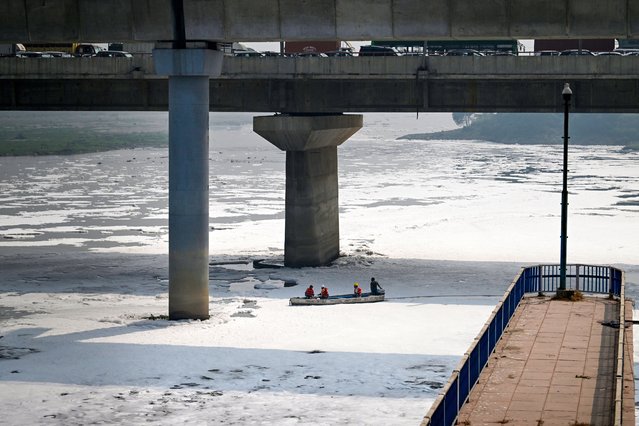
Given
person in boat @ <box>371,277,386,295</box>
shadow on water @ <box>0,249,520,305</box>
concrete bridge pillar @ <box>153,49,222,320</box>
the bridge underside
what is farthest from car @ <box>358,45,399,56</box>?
concrete bridge pillar @ <box>153,49,222,320</box>

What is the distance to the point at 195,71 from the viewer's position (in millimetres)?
39406

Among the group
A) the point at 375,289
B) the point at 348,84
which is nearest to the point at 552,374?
the point at 375,289

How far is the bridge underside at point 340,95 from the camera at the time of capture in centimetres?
5034

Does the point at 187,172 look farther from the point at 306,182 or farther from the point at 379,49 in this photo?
the point at 379,49

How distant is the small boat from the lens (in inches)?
1718

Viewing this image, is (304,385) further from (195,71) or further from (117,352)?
(195,71)

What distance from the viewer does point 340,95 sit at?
174 feet

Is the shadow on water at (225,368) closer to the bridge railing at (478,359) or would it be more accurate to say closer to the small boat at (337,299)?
the bridge railing at (478,359)

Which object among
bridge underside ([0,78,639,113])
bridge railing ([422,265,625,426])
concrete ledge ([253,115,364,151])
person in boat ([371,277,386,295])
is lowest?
person in boat ([371,277,386,295])

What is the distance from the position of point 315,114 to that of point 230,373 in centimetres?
2506

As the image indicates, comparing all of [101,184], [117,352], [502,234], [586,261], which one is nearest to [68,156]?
[101,184]

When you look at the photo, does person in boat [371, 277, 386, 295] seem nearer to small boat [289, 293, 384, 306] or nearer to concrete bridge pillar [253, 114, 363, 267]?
small boat [289, 293, 384, 306]

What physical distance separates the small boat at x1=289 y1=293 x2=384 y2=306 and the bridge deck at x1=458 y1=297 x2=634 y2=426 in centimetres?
1447

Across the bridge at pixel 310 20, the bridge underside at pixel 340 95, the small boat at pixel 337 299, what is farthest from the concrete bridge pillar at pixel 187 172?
the bridge underside at pixel 340 95
